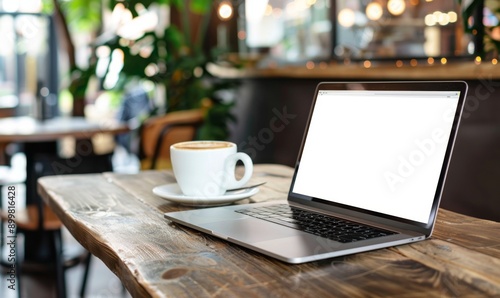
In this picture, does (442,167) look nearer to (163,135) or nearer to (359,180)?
(359,180)

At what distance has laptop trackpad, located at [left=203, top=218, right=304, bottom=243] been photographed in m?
1.01

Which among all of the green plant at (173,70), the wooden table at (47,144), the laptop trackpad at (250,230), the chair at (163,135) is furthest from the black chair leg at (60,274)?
the laptop trackpad at (250,230)

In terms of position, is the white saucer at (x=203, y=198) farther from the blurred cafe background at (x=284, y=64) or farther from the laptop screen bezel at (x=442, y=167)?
the blurred cafe background at (x=284, y=64)

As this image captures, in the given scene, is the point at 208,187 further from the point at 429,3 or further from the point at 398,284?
the point at 429,3

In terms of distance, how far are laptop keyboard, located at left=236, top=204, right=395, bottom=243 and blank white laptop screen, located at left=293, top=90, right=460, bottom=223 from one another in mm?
55

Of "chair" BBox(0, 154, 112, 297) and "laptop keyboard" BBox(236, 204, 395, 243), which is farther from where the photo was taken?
"chair" BBox(0, 154, 112, 297)

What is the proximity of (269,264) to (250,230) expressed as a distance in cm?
17

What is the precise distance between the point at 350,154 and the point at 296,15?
320cm

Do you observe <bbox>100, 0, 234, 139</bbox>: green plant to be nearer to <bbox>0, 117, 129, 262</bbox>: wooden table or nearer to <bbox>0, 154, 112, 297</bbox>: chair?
<bbox>0, 117, 129, 262</bbox>: wooden table

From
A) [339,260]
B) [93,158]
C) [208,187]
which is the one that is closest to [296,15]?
[93,158]

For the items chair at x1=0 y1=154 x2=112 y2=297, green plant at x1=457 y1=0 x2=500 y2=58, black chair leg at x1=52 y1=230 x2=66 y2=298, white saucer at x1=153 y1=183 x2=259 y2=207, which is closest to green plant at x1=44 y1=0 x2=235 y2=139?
chair at x1=0 y1=154 x2=112 y2=297

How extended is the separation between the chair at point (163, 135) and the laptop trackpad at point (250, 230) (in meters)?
2.72

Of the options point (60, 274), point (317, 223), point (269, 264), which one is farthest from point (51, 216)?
point (269, 264)

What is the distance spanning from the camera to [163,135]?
3.87 meters
